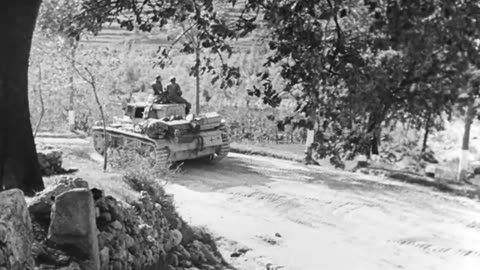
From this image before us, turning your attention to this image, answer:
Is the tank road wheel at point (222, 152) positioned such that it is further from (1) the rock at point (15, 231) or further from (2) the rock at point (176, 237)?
(1) the rock at point (15, 231)

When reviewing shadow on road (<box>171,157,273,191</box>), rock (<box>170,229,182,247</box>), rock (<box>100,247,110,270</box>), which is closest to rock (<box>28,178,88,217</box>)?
rock (<box>100,247,110,270</box>)

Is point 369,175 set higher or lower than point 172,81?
lower

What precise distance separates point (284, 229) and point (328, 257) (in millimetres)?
1487

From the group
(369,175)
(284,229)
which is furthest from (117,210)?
(369,175)

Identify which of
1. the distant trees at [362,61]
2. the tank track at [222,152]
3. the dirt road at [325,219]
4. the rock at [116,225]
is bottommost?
the dirt road at [325,219]

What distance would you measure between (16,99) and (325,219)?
6.15 meters

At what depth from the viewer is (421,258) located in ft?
34.4

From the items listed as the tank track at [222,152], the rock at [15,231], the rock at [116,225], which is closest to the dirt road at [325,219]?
the tank track at [222,152]

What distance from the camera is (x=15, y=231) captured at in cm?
456

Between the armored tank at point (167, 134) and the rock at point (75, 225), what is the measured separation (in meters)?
9.14

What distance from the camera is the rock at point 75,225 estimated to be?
19.5ft

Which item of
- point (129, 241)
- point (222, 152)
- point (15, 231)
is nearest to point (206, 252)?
point (129, 241)

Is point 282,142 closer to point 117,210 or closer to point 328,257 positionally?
point 328,257

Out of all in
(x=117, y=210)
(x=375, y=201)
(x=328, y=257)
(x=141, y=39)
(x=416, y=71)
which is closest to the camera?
(x=416, y=71)
